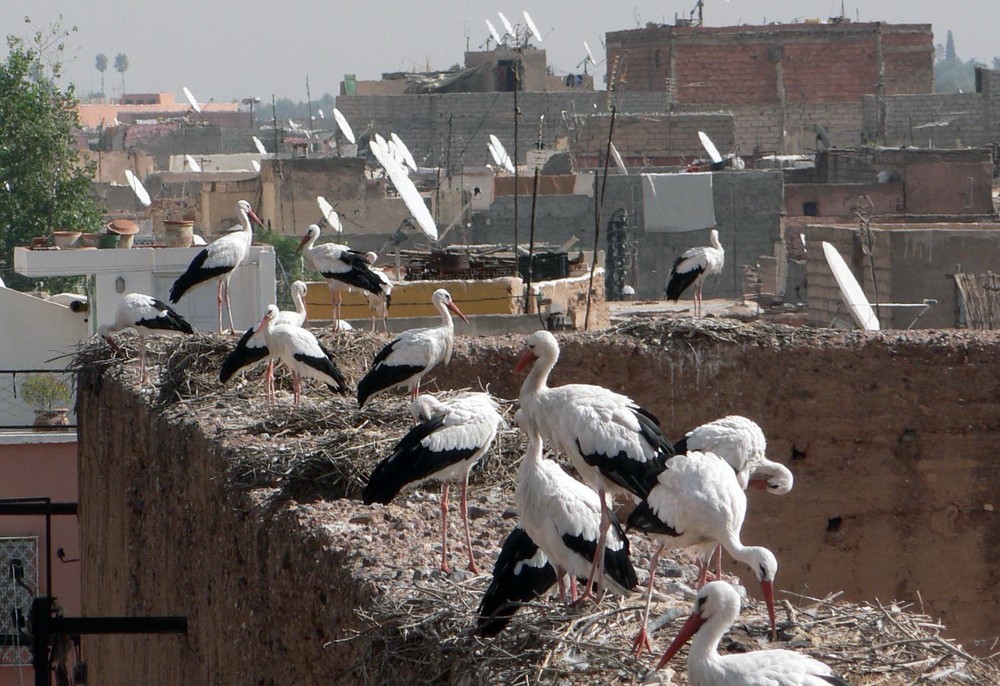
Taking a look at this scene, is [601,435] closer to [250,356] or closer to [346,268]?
[250,356]

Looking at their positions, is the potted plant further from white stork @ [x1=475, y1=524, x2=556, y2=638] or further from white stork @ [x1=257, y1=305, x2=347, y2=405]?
white stork @ [x1=475, y1=524, x2=556, y2=638]

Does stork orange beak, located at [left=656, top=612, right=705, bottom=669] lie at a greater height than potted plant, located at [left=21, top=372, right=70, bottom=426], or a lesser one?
greater

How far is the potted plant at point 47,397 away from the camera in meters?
17.2

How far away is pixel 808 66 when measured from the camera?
45906 mm

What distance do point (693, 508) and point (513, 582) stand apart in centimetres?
58

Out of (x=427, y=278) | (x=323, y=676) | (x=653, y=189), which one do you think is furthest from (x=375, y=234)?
(x=323, y=676)

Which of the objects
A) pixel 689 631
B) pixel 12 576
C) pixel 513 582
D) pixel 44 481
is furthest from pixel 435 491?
pixel 44 481

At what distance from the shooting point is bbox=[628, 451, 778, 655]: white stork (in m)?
5.03

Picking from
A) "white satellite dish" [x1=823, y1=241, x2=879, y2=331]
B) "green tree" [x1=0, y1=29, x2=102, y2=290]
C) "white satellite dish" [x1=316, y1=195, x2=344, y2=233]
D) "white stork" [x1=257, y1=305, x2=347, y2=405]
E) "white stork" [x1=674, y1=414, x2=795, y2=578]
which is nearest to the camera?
"white stork" [x1=674, y1=414, x2=795, y2=578]

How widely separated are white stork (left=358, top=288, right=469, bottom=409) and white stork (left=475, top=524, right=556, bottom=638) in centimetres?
319

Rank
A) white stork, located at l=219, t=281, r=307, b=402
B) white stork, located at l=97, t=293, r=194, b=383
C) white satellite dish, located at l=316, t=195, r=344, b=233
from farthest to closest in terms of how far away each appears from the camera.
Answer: white satellite dish, located at l=316, t=195, r=344, b=233, white stork, located at l=97, t=293, r=194, b=383, white stork, located at l=219, t=281, r=307, b=402

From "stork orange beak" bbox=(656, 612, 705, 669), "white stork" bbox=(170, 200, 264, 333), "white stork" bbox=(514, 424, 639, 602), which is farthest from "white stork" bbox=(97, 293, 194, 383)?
"stork orange beak" bbox=(656, 612, 705, 669)

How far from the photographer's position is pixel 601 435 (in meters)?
5.34

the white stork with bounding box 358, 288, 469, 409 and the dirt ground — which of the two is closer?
the dirt ground
